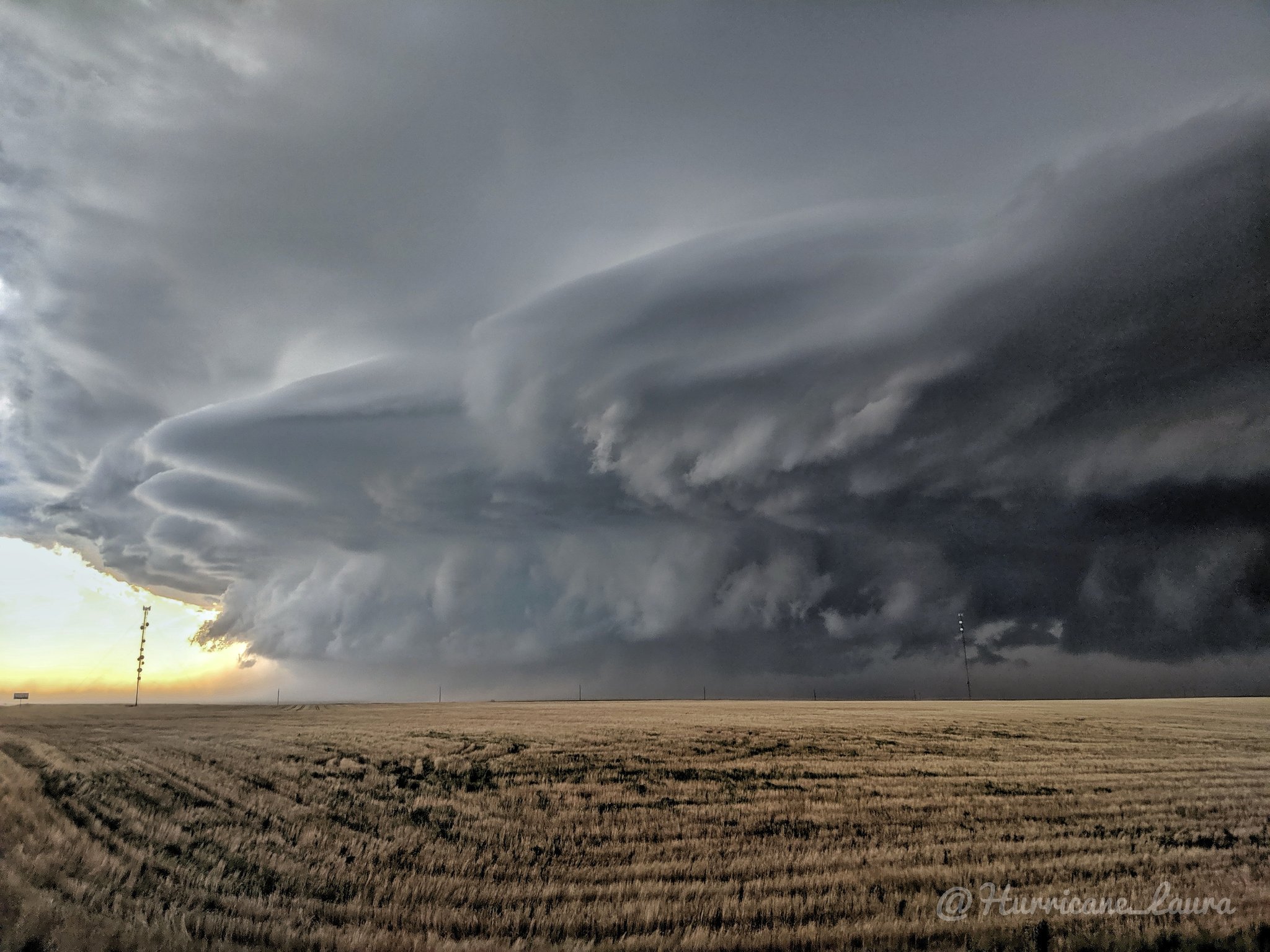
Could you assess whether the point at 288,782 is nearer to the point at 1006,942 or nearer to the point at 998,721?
the point at 1006,942

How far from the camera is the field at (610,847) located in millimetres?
10172

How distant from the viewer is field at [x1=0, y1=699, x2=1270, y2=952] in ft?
33.4

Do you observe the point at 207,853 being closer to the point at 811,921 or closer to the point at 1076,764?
the point at 811,921

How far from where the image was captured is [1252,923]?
10.8m

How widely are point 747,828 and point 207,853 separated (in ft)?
37.8

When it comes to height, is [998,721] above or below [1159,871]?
below

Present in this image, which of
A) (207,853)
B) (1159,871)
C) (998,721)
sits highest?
(207,853)

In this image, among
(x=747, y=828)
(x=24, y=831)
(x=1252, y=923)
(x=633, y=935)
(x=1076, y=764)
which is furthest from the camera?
(x=1076, y=764)

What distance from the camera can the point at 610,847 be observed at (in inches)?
587

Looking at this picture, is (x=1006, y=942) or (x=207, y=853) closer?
(x=1006, y=942)

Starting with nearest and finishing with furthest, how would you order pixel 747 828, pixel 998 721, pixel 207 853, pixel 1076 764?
pixel 207 853, pixel 747 828, pixel 1076 764, pixel 998 721

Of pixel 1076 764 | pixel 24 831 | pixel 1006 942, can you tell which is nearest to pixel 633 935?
pixel 1006 942

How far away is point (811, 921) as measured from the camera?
419 inches

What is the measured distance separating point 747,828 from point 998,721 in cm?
5077
